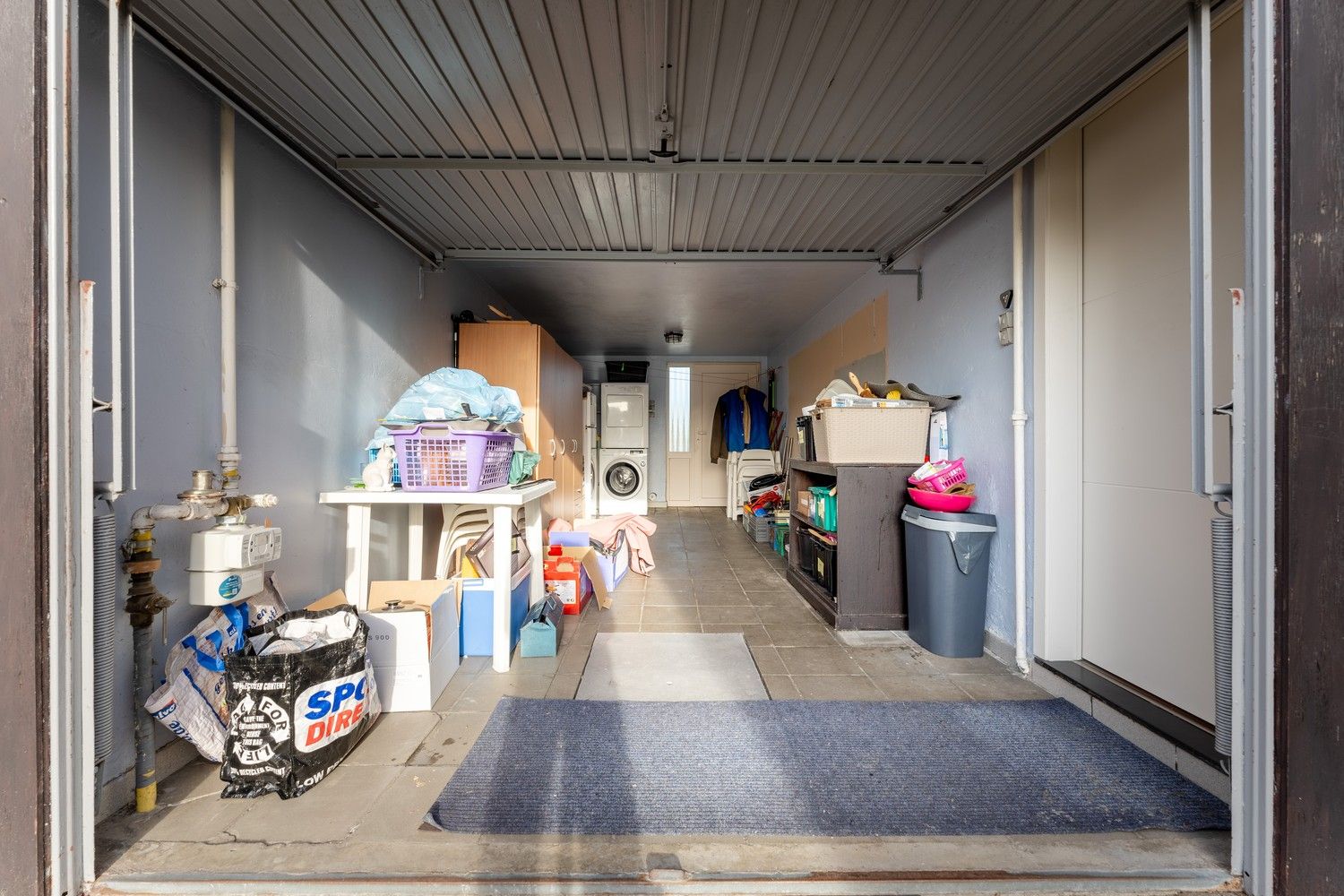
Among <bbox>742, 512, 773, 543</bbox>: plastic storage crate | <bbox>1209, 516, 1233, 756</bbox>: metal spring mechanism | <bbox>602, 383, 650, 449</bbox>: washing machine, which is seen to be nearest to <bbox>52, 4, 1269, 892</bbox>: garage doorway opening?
<bbox>1209, 516, 1233, 756</bbox>: metal spring mechanism

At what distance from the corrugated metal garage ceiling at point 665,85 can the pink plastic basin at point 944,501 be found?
53.2 inches

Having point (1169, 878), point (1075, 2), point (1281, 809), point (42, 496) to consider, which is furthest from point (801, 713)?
point (1075, 2)

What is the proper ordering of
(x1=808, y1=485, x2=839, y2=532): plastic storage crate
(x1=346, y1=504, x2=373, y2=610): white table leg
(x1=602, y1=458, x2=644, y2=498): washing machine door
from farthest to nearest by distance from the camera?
A: (x1=602, y1=458, x2=644, y2=498): washing machine door → (x1=808, y1=485, x2=839, y2=532): plastic storage crate → (x1=346, y1=504, x2=373, y2=610): white table leg

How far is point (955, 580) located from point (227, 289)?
2951 mm

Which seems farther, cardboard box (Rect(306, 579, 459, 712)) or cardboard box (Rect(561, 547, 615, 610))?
cardboard box (Rect(561, 547, 615, 610))

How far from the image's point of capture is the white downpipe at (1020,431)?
6.86 ft

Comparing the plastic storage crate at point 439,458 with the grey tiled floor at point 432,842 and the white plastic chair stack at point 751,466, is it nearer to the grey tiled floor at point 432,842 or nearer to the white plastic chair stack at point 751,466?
the grey tiled floor at point 432,842

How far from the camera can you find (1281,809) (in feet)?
3.18

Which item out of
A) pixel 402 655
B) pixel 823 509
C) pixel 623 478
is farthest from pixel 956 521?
pixel 623 478

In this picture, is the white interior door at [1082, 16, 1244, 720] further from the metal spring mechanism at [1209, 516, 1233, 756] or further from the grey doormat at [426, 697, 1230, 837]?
the metal spring mechanism at [1209, 516, 1233, 756]

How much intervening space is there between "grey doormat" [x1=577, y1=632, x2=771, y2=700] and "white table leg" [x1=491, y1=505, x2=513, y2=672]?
357mm

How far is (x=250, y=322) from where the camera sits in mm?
1734

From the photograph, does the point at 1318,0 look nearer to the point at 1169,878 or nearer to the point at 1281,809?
the point at 1281,809

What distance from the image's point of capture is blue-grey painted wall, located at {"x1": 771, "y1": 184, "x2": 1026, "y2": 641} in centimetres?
224
